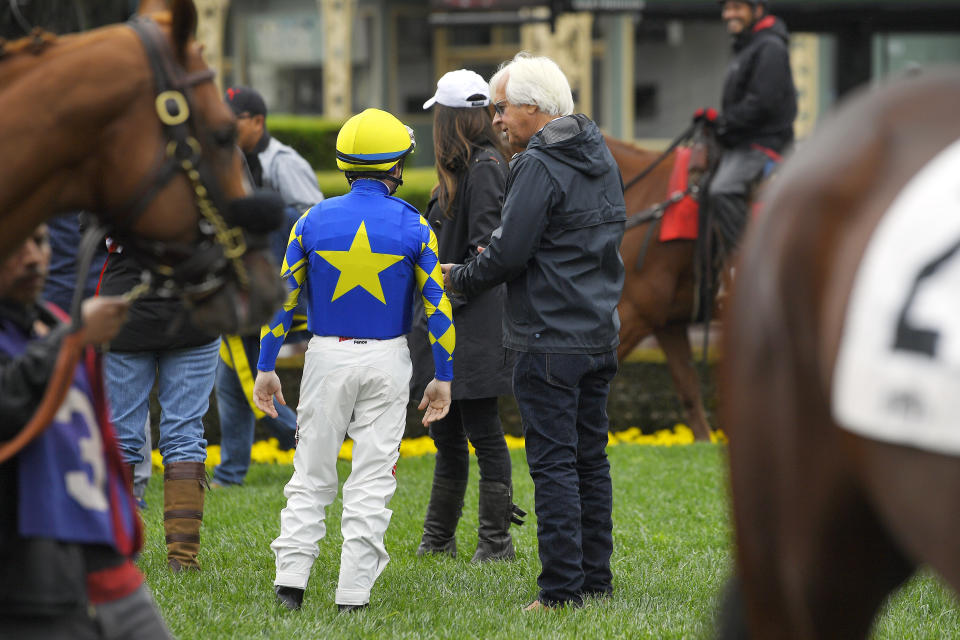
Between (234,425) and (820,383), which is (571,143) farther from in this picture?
(234,425)

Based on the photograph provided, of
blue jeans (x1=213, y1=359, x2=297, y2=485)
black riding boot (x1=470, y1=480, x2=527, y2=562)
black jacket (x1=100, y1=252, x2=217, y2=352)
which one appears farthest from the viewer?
blue jeans (x1=213, y1=359, x2=297, y2=485)

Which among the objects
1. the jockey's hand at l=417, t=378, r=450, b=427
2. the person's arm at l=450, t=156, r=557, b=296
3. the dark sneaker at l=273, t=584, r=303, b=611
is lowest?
the dark sneaker at l=273, t=584, r=303, b=611

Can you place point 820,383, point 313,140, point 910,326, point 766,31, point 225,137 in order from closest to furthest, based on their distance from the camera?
1. point 910,326
2. point 820,383
3. point 225,137
4. point 766,31
5. point 313,140

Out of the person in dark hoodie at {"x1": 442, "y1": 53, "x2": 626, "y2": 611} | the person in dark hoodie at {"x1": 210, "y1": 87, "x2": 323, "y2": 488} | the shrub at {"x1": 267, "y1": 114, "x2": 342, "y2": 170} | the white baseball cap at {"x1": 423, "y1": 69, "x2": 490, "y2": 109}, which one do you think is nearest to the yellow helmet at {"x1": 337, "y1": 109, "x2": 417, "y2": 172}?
the person in dark hoodie at {"x1": 442, "y1": 53, "x2": 626, "y2": 611}

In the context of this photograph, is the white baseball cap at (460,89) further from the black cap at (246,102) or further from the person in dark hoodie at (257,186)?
the black cap at (246,102)

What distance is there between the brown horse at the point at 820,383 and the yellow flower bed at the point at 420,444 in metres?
6.11

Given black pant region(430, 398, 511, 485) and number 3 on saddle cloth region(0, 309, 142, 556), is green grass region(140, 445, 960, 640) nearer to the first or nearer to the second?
black pant region(430, 398, 511, 485)

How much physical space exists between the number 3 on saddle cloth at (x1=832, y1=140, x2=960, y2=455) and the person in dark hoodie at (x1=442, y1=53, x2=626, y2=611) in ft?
8.41

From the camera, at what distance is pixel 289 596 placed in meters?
4.59

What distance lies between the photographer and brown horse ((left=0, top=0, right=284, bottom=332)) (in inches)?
89.1

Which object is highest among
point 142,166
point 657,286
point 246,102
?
point 142,166

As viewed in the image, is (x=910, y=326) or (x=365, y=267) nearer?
(x=910, y=326)

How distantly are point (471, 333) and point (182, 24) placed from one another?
3061mm

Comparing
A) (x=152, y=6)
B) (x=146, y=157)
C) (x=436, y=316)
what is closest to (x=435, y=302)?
(x=436, y=316)
